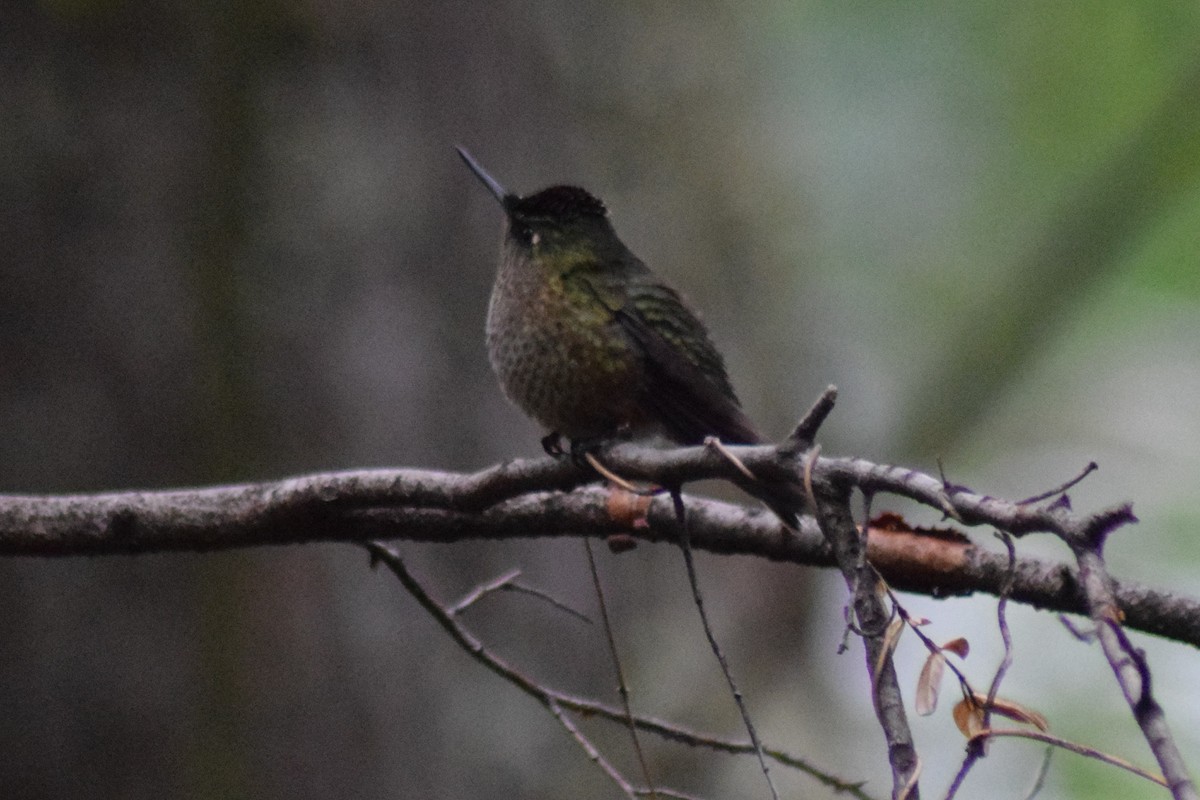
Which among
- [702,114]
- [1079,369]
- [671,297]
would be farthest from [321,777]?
[1079,369]

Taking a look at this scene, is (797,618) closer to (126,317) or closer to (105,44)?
(126,317)

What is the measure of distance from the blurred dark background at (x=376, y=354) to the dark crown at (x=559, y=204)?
1.15 metres

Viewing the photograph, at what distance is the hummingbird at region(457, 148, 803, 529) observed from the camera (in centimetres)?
364

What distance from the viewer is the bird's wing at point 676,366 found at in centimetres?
359

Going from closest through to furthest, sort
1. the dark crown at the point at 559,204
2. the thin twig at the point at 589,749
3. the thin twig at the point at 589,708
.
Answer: the thin twig at the point at 589,749
the thin twig at the point at 589,708
the dark crown at the point at 559,204

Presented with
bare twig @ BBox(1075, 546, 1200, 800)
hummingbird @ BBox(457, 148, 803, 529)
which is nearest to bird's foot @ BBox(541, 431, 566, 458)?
hummingbird @ BBox(457, 148, 803, 529)

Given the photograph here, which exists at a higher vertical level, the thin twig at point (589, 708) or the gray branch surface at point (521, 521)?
the gray branch surface at point (521, 521)

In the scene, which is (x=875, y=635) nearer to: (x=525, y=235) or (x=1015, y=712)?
(x=1015, y=712)

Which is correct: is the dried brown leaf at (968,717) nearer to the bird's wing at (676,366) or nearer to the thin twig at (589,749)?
the thin twig at (589,749)

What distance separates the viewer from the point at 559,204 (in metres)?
4.26

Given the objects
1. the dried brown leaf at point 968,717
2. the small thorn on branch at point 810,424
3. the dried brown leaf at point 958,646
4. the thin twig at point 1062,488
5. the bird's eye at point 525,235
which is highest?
the bird's eye at point 525,235

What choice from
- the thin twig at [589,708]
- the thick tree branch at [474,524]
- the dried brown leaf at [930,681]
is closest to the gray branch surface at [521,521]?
the thick tree branch at [474,524]

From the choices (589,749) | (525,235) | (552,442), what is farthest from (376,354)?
(589,749)

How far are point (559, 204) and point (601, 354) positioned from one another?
80cm
